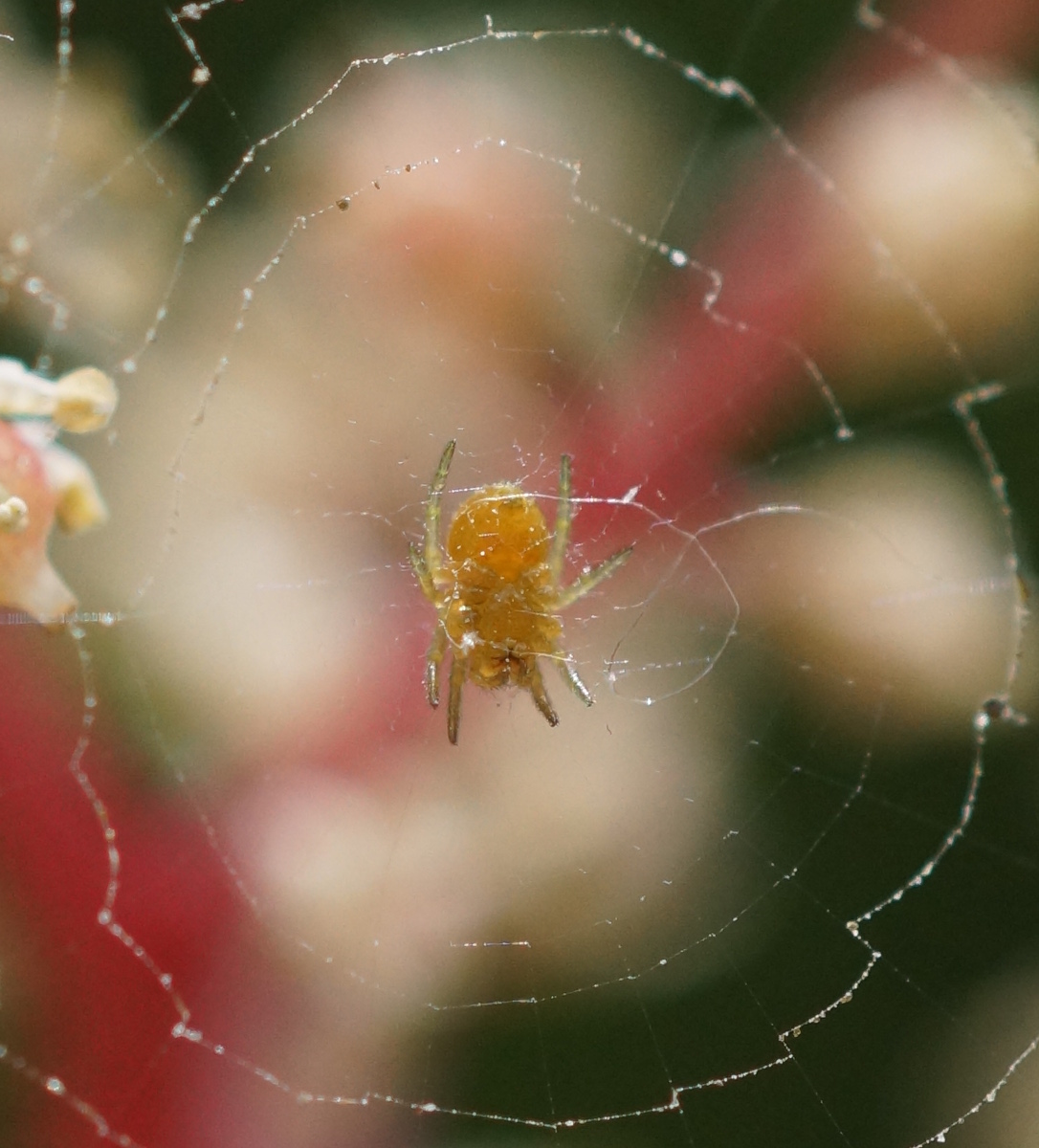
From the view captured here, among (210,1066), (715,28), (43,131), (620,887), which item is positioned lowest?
(210,1066)

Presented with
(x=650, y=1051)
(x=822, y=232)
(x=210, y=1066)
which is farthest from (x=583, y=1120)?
(x=822, y=232)

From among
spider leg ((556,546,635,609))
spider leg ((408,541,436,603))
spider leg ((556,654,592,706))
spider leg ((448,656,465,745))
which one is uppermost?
spider leg ((556,546,635,609))

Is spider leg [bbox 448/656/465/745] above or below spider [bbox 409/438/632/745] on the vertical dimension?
below

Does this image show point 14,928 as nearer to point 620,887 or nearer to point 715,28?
point 620,887
